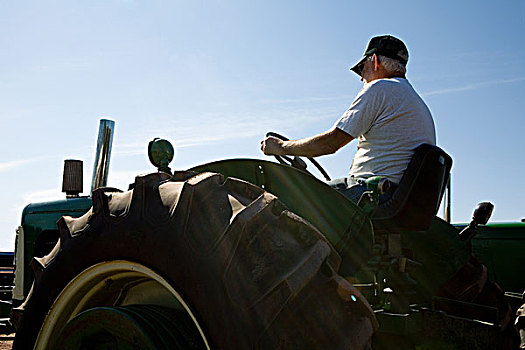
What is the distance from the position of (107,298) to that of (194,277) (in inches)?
26.3

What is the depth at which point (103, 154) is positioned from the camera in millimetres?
6105

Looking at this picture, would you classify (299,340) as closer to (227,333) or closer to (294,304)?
(294,304)

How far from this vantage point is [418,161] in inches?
97.7

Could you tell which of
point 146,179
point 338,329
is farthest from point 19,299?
point 338,329

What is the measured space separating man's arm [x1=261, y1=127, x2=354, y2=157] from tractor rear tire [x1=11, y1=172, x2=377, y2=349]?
89 centimetres

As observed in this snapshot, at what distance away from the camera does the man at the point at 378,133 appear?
2.63 meters

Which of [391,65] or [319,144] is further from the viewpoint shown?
[391,65]

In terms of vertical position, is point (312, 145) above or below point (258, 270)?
above

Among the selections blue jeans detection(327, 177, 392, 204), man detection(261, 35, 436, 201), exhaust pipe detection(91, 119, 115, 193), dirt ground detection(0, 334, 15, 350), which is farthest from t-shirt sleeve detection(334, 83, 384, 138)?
dirt ground detection(0, 334, 15, 350)

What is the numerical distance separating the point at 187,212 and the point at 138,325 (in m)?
0.40

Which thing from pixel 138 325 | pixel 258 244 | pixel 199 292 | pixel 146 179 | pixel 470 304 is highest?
pixel 146 179

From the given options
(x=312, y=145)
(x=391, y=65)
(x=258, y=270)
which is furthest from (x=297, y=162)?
(x=258, y=270)

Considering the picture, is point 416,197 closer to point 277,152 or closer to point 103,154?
point 277,152

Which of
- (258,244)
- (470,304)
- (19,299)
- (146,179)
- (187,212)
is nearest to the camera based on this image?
(258,244)
